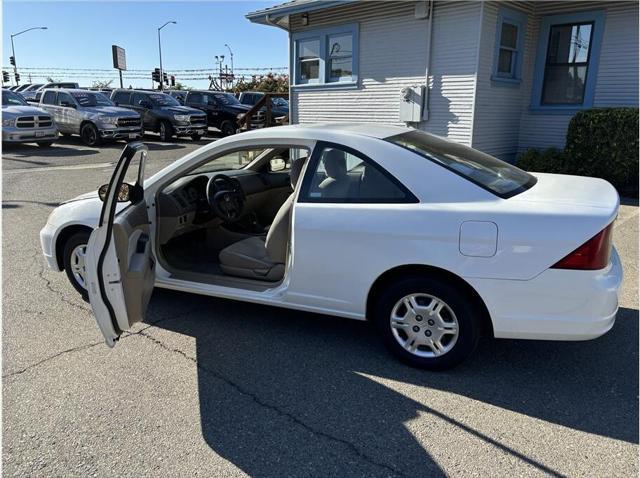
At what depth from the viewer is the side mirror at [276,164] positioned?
17.0 ft

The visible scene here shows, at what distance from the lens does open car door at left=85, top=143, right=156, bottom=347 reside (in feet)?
9.41

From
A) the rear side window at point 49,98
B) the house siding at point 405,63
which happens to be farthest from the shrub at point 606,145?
the rear side window at point 49,98

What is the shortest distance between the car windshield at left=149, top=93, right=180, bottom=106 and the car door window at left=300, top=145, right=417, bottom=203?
18.1 meters

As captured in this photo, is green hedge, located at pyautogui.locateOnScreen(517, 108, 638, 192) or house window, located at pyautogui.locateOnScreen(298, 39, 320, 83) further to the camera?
house window, located at pyautogui.locateOnScreen(298, 39, 320, 83)

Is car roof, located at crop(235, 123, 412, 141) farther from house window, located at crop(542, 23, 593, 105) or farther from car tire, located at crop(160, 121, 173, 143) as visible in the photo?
car tire, located at crop(160, 121, 173, 143)

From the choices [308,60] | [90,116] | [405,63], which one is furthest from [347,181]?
[90,116]

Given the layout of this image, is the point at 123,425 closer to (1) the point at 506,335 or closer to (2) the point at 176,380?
(2) the point at 176,380

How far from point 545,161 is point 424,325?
7354 millimetres

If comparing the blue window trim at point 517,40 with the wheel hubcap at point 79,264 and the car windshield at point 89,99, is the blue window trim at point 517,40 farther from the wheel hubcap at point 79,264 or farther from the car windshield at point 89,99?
the car windshield at point 89,99

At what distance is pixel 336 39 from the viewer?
37.2ft

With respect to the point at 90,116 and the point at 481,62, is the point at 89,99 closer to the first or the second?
the point at 90,116

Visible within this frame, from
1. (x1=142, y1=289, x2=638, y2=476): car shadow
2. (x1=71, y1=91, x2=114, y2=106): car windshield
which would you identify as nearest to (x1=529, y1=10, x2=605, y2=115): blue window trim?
(x1=142, y1=289, x2=638, y2=476): car shadow

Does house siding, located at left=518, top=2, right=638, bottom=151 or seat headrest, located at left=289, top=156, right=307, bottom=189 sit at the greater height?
house siding, located at left=518, top=2, right=638, bottom=151

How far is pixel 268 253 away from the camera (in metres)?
3.75
